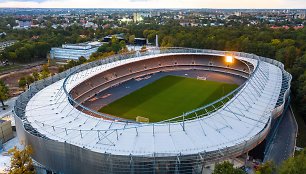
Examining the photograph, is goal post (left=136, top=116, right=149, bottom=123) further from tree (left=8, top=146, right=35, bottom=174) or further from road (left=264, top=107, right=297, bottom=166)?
road (left=264, top=107, right=297, bottom=166)

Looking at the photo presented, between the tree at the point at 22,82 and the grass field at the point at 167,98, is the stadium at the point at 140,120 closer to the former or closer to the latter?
the grass field at the point at 167,98

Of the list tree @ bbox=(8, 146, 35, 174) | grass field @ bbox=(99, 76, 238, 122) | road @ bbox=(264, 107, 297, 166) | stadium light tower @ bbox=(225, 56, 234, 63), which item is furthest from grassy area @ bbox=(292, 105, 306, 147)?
tree @ bbox=(8, 146, 35, 174)

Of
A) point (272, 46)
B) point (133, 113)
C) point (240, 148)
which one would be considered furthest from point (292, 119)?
point (272, 46)

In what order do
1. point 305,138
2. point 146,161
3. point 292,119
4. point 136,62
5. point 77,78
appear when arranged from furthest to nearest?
point 136,62
point 77,78
point 292,119
point 305,138
point 146,161

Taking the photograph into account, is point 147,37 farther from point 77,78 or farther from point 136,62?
point 77,78

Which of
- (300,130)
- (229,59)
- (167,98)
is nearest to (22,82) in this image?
(167,98)

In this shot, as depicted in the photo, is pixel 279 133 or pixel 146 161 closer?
pixel 146 161

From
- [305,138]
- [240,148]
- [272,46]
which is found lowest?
[305,138]

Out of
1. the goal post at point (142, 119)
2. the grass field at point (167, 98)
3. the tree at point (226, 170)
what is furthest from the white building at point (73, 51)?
the tree at point (226, 170)
